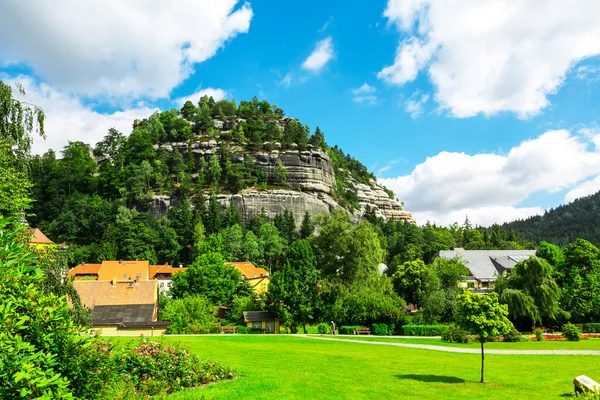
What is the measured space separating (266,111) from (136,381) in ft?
441

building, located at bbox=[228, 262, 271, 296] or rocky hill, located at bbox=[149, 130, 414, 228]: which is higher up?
rocky hill, located at bbox=[149, 130, 414, 228]

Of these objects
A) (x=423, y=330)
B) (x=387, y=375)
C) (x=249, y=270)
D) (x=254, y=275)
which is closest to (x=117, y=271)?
(x=249, y=270)

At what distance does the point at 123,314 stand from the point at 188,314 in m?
6.23

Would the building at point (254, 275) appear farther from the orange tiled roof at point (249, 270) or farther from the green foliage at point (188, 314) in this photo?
the green foliage at point (188, 314)

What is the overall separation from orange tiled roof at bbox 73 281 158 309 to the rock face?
4884 centimetres

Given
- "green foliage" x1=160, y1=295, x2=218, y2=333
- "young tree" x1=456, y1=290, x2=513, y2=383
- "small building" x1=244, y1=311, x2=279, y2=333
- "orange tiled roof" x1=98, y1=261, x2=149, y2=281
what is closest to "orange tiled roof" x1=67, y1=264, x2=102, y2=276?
"orange tiled roof" x1=98, y1=261, x2=149, y2=281

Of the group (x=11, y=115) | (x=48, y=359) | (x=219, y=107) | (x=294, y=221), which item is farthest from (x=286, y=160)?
(x=48, y=359)

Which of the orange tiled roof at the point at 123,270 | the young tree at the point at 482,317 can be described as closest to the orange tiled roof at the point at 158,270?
the orange tiled roof at the point at 123,270

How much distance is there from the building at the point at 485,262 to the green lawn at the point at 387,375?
5909 cm

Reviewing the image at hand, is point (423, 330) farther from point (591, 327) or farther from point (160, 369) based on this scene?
point (160, 369)

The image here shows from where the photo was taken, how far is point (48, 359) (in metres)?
4.98

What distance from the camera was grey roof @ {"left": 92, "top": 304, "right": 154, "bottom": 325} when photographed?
38.3 meters

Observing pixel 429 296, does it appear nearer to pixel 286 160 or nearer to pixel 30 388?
pixel 30 388

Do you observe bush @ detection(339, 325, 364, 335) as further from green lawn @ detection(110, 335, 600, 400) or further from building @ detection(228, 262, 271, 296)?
green lawn @ detection(110, 335, 600, 400)
